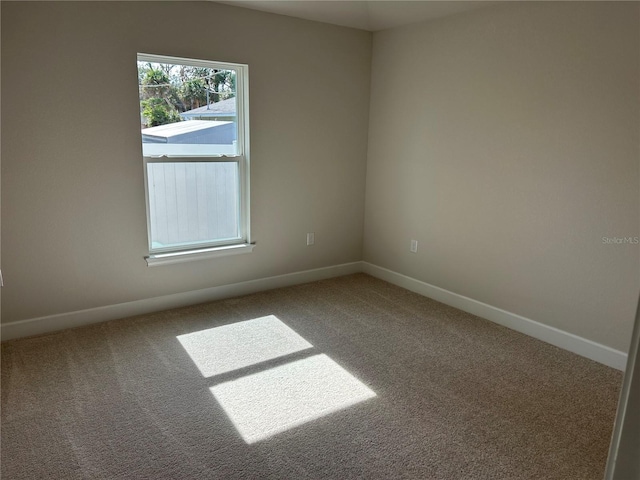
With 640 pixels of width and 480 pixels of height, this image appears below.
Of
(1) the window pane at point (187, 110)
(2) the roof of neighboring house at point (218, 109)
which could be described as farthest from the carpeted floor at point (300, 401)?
(2) the roof of neighboring house at point (218, 109)

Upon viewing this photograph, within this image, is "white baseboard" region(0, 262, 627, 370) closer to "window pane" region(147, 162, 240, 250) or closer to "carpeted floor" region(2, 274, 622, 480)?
"carpeted floor" region(2, 274, 622, 480)

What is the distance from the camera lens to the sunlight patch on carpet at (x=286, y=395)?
216 cm

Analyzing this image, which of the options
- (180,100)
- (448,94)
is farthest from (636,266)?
(180,100)

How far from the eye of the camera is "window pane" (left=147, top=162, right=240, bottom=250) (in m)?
3.34

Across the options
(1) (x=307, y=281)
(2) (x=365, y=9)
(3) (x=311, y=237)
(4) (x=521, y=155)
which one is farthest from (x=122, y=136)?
(4) (x=521, y=155)

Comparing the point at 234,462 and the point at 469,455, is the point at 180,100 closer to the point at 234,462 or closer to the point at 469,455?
the point at 234,462

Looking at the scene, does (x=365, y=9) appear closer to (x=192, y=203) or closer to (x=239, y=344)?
(x=192, y=203)

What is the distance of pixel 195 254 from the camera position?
11.5ft

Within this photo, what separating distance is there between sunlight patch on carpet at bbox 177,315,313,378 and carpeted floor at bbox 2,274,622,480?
13 mm

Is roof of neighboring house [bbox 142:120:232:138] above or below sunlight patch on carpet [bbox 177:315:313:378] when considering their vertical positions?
above

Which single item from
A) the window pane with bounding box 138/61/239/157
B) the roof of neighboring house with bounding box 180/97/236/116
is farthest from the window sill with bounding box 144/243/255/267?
the roof of neighboring house with bounding box 180/97/236/116

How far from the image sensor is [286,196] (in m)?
3.92

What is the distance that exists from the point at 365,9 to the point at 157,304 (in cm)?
285

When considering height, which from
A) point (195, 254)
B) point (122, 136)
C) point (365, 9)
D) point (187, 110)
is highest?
point (365, 9)
